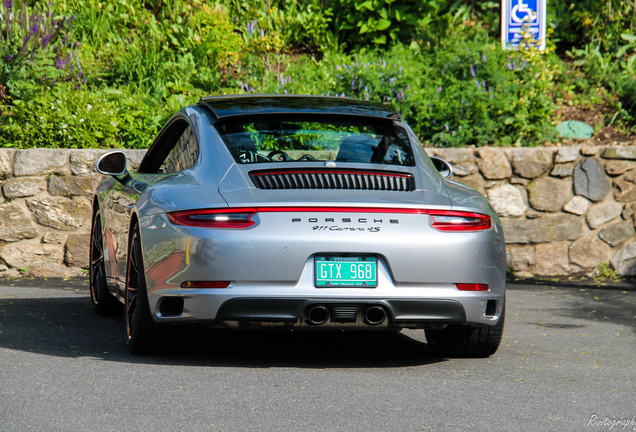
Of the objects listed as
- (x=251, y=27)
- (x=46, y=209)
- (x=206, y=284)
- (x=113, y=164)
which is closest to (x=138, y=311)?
(x=206, y=284)

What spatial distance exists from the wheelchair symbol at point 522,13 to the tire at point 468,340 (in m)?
7.22

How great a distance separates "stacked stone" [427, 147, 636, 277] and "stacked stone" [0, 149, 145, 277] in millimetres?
3688

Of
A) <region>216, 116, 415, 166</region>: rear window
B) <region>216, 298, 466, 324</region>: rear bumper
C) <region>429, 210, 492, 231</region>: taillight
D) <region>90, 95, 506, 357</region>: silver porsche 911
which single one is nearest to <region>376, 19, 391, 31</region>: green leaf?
<region>216, 116, 415, 166</region>: rear window

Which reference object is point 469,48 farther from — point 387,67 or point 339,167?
point 339,167

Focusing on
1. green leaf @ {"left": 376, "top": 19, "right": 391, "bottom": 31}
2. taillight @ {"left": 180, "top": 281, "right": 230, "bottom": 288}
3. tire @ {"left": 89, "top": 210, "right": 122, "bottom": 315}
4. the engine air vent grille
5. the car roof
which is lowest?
tire @ {"left": 89, "top": 210, "right": 122, "bottom": 315}

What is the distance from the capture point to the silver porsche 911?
4.85 metres

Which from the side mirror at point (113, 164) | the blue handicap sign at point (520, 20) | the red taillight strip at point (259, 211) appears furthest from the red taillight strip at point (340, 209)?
the blue handicap sign at point (520, 20)

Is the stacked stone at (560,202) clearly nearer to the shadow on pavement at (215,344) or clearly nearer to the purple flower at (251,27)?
the shadow on pavement at (215,344)

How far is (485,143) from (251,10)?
15.2 feet

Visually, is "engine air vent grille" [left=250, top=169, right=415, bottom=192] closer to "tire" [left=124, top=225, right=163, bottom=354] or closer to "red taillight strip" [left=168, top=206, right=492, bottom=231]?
"red taillight strip" [left=168, top=206, right=492, bottom=231]

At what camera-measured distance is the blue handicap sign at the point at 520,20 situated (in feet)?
39.4

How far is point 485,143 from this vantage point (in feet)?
35.1

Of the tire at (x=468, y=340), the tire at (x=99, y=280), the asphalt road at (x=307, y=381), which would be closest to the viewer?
the asphalt road at (x=307, y=381)

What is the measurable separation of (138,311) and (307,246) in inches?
42.8
